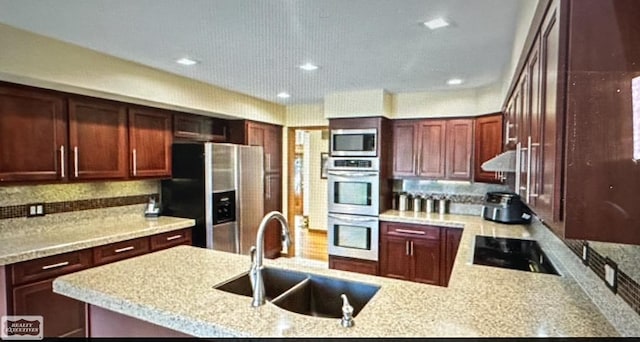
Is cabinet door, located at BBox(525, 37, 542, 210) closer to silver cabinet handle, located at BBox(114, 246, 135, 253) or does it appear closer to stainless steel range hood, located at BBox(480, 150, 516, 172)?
stainless steel range hood, located at BBox(480, 150, 516, 172)

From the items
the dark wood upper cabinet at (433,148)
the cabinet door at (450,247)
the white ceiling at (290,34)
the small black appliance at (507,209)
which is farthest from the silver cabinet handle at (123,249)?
the small black appliance at (507,209)

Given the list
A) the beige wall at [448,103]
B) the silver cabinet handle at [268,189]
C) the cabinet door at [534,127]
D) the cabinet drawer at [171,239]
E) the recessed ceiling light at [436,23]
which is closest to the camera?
the cabinet door at [534,127]

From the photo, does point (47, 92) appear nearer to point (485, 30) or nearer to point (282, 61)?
point (282, 61)

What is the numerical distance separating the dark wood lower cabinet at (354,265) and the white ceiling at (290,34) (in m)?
2.25

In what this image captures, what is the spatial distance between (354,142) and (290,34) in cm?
212

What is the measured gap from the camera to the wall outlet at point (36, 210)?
2898 millimetres

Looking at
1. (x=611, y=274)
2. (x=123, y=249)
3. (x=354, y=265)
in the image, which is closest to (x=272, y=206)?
(x=354, y=265)

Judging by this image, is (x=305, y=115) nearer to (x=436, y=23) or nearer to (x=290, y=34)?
(x=290, y=34)

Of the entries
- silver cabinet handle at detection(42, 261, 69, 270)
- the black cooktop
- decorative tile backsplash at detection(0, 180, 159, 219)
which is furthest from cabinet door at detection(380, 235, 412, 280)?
silver cabinet handle at detection(42, 261, 69, 270)

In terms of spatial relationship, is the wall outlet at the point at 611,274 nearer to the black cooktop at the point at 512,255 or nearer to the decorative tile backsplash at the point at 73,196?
the black cooktop at the point at 512,255

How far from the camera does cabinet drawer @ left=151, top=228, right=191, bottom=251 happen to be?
11.0ft

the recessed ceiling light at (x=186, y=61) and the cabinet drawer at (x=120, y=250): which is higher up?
the recessed ceiling light at (x=186, y=61)

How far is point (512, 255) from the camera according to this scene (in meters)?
2.54

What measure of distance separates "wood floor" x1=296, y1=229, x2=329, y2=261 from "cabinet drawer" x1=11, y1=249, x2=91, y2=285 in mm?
3273
